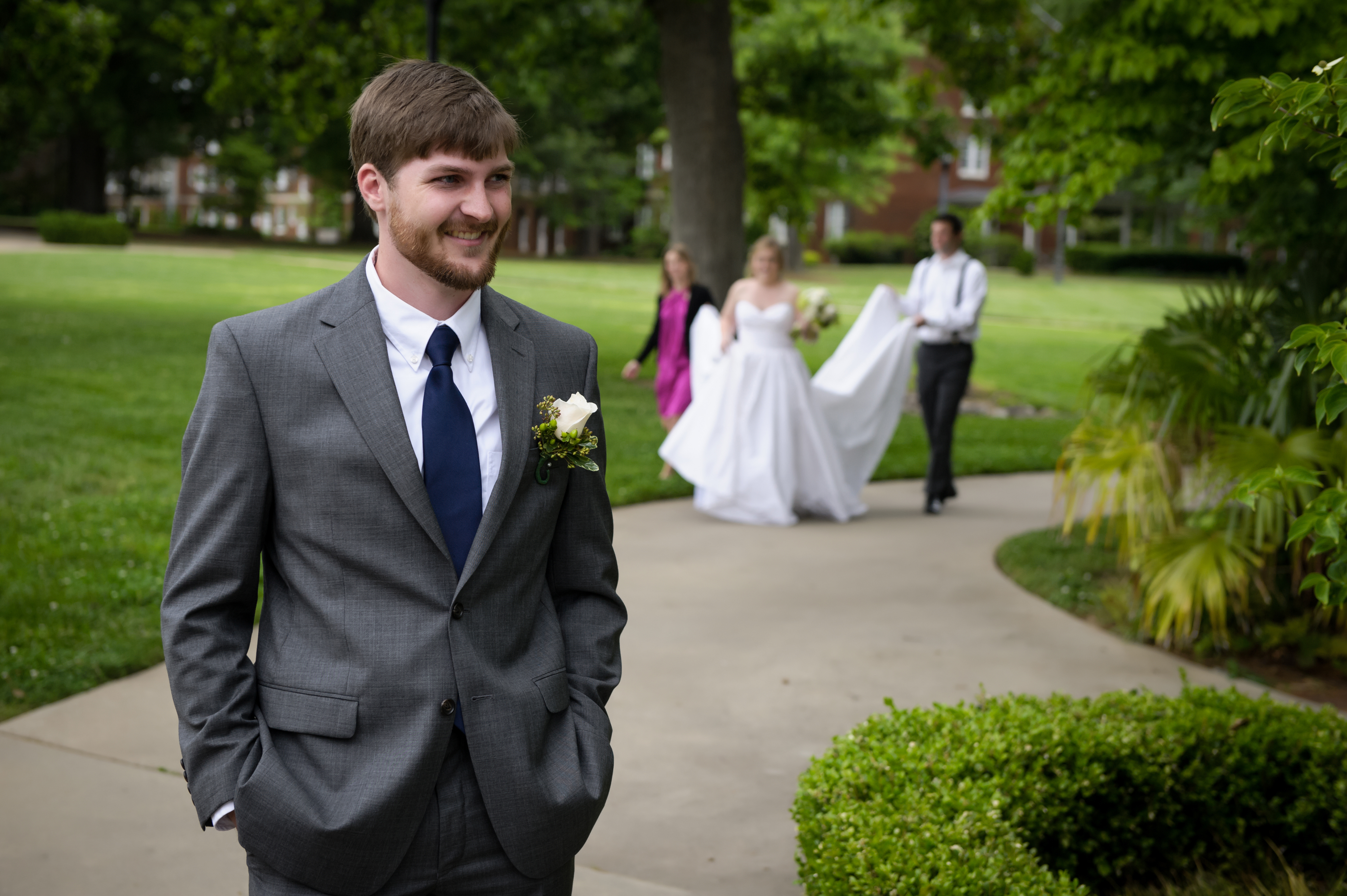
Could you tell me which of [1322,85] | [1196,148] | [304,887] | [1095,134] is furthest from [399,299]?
[1196,148]

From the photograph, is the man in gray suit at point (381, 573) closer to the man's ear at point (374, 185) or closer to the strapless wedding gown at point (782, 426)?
the man's ear at point (374, 185)

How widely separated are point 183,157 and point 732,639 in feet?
177

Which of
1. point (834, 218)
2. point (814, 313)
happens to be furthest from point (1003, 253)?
point (814, 313)

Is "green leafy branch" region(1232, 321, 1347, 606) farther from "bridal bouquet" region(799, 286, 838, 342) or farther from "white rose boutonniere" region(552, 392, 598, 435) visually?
"bridal bouquet" region(799, 286, 838, 342)

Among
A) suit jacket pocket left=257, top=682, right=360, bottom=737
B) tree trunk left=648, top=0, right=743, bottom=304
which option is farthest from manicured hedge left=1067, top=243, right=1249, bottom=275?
suit jacket pocket left=257, top=682, right=360, bottom=737

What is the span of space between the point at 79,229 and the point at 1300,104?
45.0 meters

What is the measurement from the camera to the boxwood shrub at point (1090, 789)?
3.63m

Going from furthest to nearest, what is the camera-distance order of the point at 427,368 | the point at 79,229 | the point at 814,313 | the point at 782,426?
the point at 79,229 < the point at 814,313 < the point at 782,426 < the point at 427,368

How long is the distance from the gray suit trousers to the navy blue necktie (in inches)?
14.4

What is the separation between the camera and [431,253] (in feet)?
7.33

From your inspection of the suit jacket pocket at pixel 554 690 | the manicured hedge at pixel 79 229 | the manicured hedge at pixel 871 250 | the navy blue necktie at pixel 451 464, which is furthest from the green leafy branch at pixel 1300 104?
the manicured hedge at pixel 871 250

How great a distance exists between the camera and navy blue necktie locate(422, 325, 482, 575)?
227 centimetres

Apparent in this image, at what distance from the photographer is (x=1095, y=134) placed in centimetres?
840

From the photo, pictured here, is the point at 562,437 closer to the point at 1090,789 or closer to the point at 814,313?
the point at 1090,789
